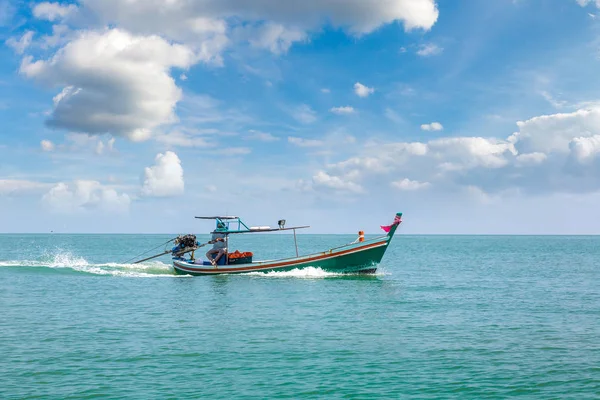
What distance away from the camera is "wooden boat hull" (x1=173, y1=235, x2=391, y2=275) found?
4512cm

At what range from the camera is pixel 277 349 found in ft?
67.2

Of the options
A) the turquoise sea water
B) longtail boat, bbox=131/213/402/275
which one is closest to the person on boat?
longtail boat, bbox=131/213/402/275

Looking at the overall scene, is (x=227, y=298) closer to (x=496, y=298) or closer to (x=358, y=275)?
(x=358, y=275)

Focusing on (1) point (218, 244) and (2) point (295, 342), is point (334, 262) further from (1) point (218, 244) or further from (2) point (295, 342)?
(2) point (295, 342)

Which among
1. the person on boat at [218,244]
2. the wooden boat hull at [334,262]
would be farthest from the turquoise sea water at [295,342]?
the person on boat at [218,244]

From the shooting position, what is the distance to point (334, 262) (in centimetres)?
4528

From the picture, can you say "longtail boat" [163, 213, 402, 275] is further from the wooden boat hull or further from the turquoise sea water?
the turquoise sea water

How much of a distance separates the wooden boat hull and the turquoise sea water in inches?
190

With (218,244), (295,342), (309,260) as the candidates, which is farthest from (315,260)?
(295,342)

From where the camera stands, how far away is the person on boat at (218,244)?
4591 cm

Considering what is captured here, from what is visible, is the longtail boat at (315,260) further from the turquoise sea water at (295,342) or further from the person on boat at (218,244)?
the turquoise sea water at (295,342)

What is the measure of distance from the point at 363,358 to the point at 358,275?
89.6ft

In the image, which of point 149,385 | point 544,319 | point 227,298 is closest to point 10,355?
point 149,385

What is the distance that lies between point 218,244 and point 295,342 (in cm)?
2611
